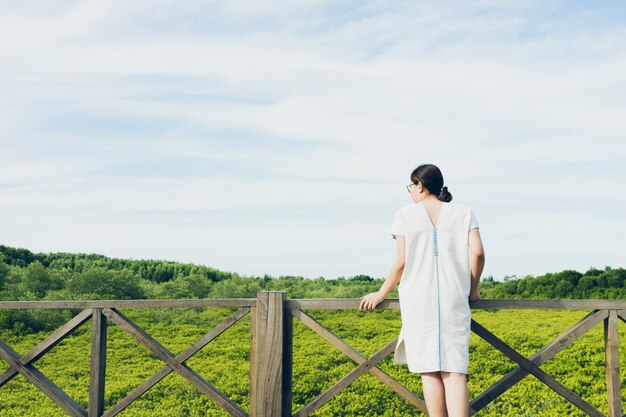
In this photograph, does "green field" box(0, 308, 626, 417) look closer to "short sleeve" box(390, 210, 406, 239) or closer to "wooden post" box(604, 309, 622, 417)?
"wooden post" box(604, 309, 622, 417)

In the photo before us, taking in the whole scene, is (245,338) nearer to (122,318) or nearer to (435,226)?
(122,318)

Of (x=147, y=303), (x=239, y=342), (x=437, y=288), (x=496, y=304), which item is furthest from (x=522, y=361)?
(x=239, y=342)

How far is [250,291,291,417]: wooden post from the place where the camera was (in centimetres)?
414

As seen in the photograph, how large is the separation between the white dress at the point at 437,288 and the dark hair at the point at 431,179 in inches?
2.8

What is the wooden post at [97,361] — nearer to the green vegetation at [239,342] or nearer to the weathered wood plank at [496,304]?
the weathered wood plank at [496,304]

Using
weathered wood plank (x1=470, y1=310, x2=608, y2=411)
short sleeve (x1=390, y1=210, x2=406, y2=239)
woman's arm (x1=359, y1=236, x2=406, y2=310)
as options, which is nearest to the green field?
weathered wood plank (x1=470, y1=310, x2=608, y2=411)

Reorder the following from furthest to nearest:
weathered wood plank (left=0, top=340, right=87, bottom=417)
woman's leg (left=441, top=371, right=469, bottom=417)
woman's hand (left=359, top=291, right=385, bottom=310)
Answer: weathered wood plank (left=0, top=340, right=87, bottom=417)
woman's hand (left=359, top=291, right=385, bottom=310)
woman's leg (left=441, top=371, right=469, bottom=417)

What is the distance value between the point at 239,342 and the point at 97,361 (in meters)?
7.94

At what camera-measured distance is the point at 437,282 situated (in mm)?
3465

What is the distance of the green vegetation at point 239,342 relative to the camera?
28.7ft

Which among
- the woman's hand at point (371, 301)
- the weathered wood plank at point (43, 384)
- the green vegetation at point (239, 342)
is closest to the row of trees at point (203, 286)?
the green vegetation at point (239, 342)

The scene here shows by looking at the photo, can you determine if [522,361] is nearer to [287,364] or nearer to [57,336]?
[287,364]

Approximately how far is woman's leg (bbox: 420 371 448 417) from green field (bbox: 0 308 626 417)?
4.81 meters

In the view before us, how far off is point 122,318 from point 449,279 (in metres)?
2.26
